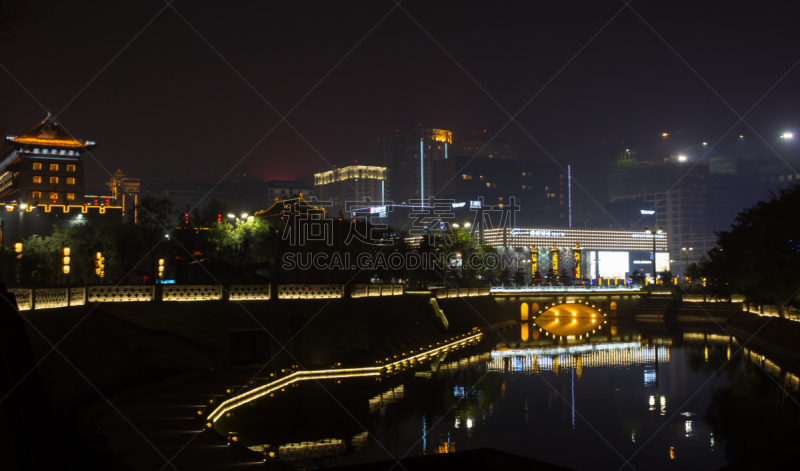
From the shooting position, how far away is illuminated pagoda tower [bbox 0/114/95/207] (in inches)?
3821

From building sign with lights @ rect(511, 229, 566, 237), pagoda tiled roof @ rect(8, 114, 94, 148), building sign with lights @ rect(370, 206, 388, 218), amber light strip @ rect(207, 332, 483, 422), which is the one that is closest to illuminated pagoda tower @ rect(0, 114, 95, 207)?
pagoda tiled roof @ rect(8, 114, 94, 148)

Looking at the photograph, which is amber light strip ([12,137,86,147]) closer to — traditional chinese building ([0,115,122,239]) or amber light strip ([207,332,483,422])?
traditional chinese building ([0,115,122,239])

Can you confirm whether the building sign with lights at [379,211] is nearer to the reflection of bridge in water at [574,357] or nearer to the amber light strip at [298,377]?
the reflection of bridge in water at [574,357]

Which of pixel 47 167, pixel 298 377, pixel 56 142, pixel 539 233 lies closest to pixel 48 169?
pixel 47 167

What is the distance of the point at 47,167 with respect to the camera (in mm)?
98938

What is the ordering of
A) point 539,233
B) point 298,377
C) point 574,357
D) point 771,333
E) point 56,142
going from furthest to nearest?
1. point 539,233
2. point 56,142
3. point 771,333
4. point 574,357
5. point 298,377

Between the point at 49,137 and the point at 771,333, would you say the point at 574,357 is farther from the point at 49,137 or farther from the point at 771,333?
the point at 49,137

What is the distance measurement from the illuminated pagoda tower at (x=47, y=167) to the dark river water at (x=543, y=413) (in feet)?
242

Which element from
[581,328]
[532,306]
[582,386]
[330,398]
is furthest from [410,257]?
[330,398]

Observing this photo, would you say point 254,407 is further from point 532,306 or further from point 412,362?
point 532,306

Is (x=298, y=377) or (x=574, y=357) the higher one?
(x=298, y=377)

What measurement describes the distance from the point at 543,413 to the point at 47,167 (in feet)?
298

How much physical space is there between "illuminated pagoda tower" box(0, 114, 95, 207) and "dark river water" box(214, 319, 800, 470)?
73796 mm

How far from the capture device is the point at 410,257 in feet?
257
